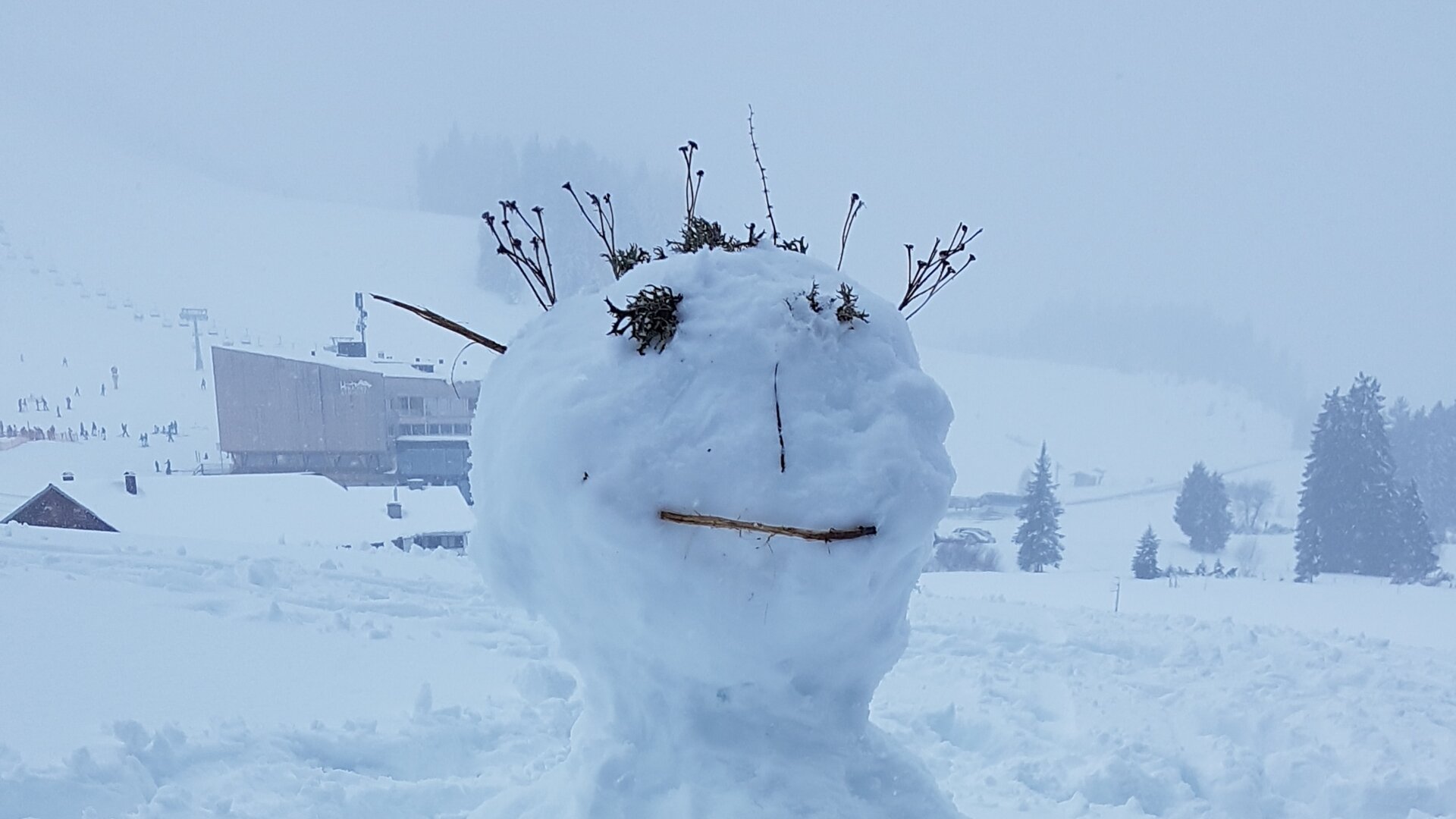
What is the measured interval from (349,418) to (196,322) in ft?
92.0

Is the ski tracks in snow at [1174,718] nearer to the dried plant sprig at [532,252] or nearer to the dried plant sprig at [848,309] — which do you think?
the dried plant sprig at [848,309]

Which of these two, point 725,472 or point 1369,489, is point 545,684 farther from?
point 1369,489

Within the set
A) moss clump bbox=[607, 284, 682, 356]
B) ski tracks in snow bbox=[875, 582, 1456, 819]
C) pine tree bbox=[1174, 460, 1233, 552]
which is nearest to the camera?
moss clump bbox=[607, 284, 682, 356]

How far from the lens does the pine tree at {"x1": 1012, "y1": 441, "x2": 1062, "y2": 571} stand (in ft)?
86.7

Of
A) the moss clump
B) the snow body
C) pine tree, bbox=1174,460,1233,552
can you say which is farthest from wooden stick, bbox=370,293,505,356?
pine tree, bbox=1174,460,1233,552

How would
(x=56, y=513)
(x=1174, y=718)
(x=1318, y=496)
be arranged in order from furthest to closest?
(x=1318, y=496) < (x=56, y=513) < (x=1174, y=718)

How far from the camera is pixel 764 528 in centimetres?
171

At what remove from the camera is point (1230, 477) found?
1629 inches

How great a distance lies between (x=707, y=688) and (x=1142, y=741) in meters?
3.34

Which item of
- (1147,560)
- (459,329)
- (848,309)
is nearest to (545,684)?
(459,329)

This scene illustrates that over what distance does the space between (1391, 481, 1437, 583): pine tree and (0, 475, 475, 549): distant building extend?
26103 millimetres

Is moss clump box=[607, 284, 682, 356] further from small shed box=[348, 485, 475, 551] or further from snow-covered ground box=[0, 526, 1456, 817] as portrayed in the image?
small shed box=[348, 485, 475, 551]

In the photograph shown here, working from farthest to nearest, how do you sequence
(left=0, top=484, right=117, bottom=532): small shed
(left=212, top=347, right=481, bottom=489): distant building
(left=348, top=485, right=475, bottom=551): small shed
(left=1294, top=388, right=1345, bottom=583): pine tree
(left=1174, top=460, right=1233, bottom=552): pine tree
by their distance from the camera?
(left=1174, top=460, right=1233, bottom=552): pine tree < (left=1294, top=388, right=1345, bottom=583): pine tree < (left=212, top=347, right=481, bottom=489): distant building < (left=348, top=485, right=475, bottom=551): small shed < (left=0, top=484, right=117, bottom=532): small shed

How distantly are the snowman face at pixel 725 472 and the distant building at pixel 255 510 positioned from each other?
11.5 m
